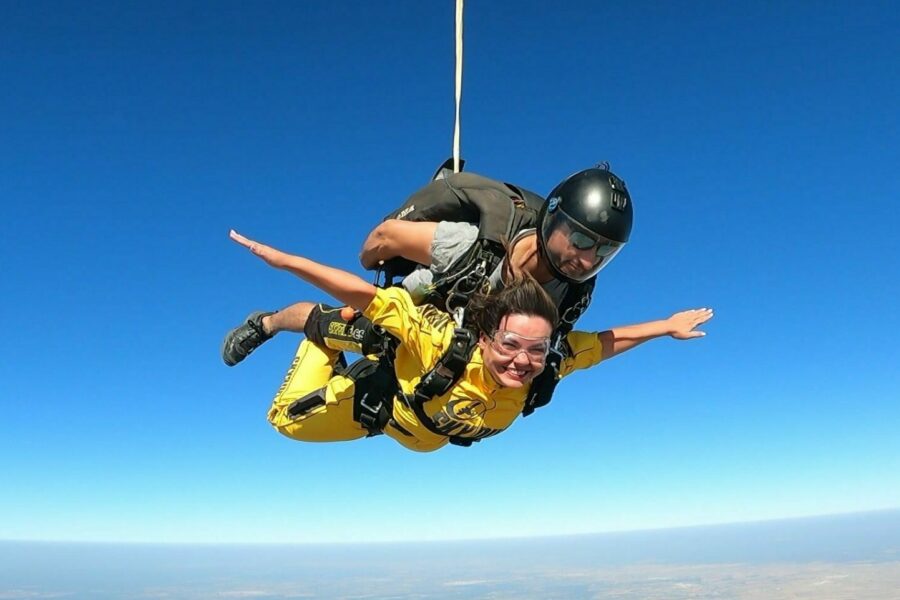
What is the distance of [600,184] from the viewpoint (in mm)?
2246

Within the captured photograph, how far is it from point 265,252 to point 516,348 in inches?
37.5

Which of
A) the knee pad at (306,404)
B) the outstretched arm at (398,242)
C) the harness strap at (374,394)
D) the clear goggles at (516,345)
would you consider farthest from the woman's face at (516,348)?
the knee pad at (306,404)

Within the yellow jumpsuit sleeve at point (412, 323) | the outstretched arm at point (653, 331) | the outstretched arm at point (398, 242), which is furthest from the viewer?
the outstretched arm at point (653, 331)

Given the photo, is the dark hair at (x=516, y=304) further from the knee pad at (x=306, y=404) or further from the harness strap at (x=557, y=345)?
the knee pad at (x=306, y=404)

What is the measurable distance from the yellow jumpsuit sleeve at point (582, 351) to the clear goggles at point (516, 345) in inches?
23.8

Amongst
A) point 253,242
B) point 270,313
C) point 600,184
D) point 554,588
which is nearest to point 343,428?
point 270,313

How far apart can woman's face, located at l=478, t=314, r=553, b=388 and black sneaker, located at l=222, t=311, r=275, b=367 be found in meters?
1.35

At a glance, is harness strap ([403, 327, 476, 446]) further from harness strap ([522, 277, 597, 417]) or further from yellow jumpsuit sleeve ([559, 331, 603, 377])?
yellow jumpsuit sleeve ([559, 331, 603, 377])

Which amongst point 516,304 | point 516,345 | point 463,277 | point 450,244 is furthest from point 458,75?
point 516,345

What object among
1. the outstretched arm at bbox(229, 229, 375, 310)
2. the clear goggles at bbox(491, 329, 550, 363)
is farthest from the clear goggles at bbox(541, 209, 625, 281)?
the outstretched arm at bbox(229, 229, 375, 310)

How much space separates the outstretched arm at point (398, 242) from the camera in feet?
8.48

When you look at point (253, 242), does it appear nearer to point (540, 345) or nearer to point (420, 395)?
point (420, 395)

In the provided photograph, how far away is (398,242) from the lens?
105 inches

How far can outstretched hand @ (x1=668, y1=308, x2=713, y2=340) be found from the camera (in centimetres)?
322
